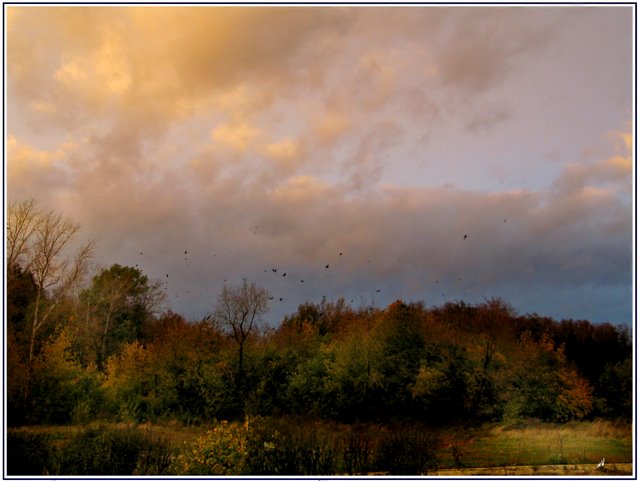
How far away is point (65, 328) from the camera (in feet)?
40.5

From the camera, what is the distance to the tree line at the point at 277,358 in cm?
1167

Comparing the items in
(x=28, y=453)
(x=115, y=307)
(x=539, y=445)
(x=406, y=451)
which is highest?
(x=115, y=307)

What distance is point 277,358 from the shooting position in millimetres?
12180

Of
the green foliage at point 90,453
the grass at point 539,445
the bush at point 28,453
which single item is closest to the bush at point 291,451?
the green foliage at point 90,453

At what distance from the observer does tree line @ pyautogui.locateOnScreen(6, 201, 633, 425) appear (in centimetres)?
1167

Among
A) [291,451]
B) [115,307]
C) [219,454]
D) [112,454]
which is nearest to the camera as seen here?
[219,454]

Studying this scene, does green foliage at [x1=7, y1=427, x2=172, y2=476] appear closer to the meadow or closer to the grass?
the meadow

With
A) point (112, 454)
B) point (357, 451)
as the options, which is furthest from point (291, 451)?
point (112, 454)

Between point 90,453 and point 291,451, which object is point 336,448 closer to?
point 291,451

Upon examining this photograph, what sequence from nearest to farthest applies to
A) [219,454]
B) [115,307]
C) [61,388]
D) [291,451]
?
[219,454]
[291,451]
[61,388]
[115,307]

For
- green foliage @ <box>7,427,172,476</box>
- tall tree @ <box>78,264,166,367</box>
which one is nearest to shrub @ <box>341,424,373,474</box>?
green foliage @ <box>7,427,172,476</box>

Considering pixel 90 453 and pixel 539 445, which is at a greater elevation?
pixel 539 445

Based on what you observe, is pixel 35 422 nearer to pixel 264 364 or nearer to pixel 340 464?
pixel 264 364

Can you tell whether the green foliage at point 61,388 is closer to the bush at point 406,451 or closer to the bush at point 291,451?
the bush at point 291,451
